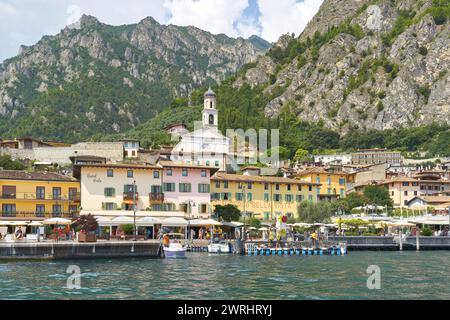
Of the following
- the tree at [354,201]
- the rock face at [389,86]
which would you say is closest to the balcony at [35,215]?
the tree at [354,201]

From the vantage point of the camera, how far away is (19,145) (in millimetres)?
115375

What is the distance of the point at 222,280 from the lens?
94.6ft

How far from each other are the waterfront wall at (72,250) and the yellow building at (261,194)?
27.5m

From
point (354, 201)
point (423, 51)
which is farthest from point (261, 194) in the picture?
point (423, 51)

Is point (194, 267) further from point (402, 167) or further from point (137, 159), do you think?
point (402, 167)

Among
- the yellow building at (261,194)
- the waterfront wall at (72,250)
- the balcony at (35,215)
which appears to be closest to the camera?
the waterfront wall at (72,250)

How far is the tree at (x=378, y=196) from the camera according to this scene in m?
87.8

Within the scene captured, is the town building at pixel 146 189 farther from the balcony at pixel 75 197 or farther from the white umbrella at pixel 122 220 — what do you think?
the white umbrella at pixel 122 220

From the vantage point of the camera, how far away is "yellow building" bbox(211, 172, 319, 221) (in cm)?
7288

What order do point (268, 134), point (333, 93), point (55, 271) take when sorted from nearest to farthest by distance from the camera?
point (55, 271), point (268, 134), point (333, 93)

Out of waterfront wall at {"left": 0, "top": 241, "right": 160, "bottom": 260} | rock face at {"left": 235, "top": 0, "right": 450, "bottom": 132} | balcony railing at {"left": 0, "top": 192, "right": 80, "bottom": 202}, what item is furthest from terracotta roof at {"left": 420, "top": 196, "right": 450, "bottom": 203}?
rock face at {"left": 235, "top": 0, "right": 450, "bottom": 132}

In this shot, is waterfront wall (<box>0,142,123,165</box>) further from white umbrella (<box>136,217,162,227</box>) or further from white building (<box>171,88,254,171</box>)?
white umbrella (<box>136,217,162,227</box>)

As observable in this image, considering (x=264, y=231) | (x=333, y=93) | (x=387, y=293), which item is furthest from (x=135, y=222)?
(x=333, y=93)

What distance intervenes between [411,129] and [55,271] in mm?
144867
